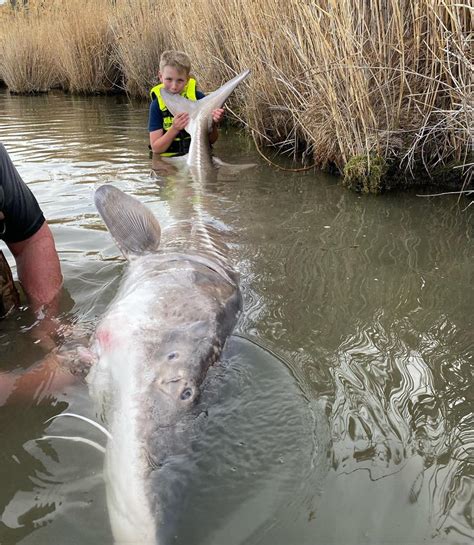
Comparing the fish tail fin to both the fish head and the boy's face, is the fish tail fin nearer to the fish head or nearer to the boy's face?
the boy's face

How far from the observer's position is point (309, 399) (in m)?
1.82

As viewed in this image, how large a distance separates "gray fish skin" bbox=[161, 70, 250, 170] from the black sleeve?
2885 millimetres

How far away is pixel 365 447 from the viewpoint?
160cm

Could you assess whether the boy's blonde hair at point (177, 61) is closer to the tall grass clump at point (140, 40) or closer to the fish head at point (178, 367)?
the fish head at point (178, 367)

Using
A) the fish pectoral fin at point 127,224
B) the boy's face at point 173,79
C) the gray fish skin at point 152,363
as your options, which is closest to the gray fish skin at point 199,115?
the boy's face at point 173,79

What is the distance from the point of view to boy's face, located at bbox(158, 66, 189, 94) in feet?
18.5

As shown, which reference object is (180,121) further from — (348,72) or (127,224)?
(127,224)

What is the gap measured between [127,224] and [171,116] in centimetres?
358

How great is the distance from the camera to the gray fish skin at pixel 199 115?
531cm

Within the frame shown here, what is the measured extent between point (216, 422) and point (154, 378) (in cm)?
24

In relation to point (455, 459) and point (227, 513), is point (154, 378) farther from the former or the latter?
point (455, 459)

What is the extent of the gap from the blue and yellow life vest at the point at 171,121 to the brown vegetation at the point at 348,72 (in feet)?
1.99

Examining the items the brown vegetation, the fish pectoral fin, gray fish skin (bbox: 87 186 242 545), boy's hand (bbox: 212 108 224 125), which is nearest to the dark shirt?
boy's hand (bbox: 212 108 224 125)

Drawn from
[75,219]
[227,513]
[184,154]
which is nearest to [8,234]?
[75,219]
